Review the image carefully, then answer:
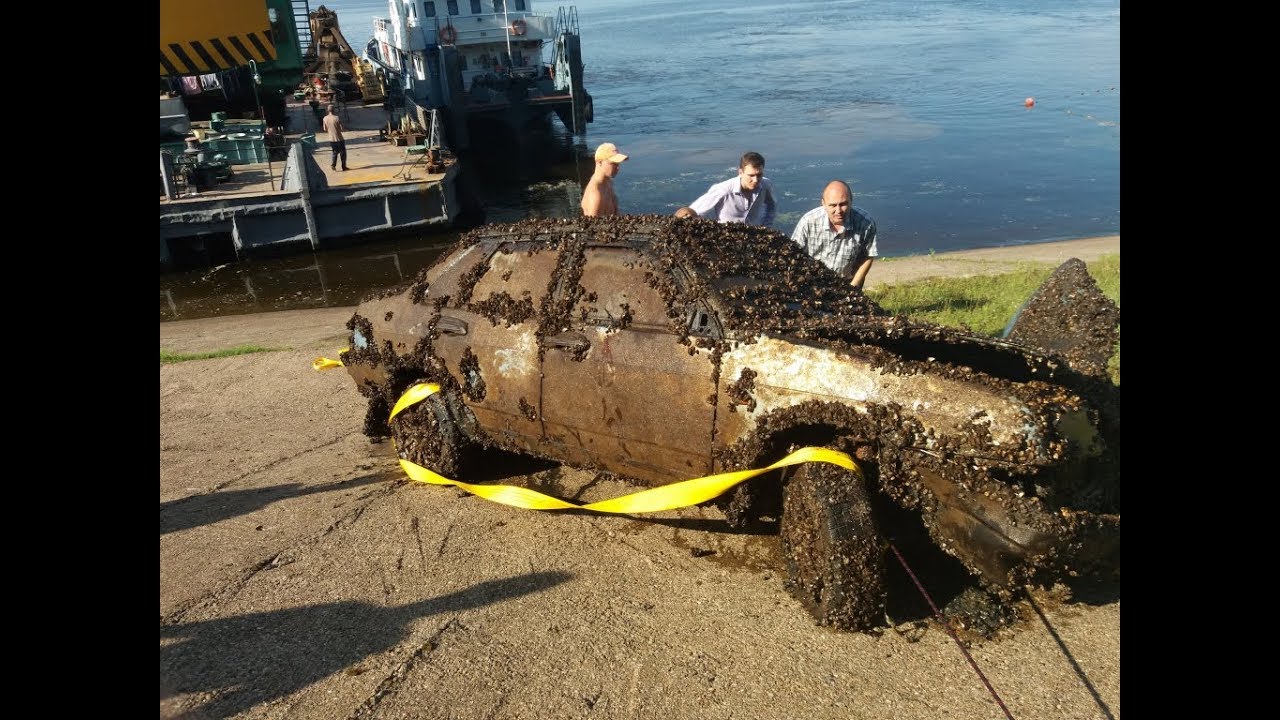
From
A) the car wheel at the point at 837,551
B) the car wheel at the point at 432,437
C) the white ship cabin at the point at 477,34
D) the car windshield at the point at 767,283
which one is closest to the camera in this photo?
the car wheel at the point at 837,551

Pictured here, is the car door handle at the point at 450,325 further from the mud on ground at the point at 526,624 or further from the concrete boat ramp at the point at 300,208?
the concrete boat ramp at the point at 300,208

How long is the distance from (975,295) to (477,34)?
26.2 m

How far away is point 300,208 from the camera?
1833 centimetres

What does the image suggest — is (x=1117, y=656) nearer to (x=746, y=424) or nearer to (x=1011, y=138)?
(x=746, y=424)

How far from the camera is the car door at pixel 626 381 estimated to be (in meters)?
4.27

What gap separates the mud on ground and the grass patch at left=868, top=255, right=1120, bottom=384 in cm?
499

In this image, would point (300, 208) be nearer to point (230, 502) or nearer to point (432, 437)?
point (230, 502)

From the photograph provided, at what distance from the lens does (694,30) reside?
7344cm

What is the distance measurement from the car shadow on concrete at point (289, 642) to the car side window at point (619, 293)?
4.84 feet

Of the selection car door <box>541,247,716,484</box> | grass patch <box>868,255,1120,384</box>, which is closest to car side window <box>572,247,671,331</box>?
car door <box>541,247,716,484</box>

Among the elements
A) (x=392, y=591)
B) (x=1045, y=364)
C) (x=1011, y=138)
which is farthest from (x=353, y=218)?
(x=1011, y=138)

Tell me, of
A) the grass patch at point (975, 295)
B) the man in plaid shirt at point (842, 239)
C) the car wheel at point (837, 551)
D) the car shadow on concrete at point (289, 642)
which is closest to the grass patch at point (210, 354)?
the car shadow on concrete at point (289, 642)

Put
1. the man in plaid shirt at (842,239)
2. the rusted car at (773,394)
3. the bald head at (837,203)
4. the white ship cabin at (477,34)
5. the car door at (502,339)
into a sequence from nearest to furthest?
the rusted car at (773,394) < the car door at (502,339) < the bald head at (837,203) < the man in plaid shirt at (842,239) < the white ship cabin at (477,34)

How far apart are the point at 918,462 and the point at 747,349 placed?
989 mm
